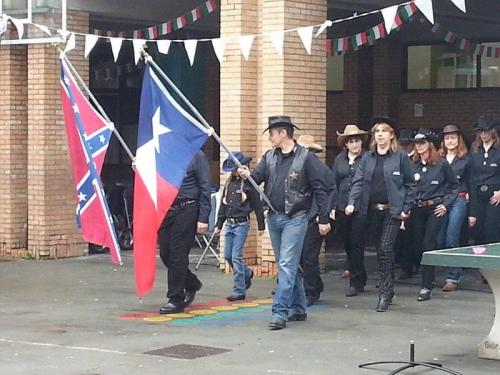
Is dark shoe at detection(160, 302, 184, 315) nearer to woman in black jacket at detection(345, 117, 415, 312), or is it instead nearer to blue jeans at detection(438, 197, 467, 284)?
woman in black jacket at detection(345, 117, 415, 312)

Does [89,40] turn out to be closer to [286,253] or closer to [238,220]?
[238,220]

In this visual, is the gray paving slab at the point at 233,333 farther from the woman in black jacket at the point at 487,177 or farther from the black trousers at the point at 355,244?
the woman in black jacket at the point at 487,177

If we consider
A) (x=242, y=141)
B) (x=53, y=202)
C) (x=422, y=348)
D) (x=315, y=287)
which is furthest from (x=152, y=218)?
(x=53, y=202)

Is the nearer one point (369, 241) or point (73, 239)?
point (369, 241)

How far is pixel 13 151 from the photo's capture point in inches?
641

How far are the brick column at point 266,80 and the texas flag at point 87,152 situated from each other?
2.48 metres

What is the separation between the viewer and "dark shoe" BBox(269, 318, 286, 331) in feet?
33.0

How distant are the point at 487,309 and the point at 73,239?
22.7ft

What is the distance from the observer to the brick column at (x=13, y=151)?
1623 cm

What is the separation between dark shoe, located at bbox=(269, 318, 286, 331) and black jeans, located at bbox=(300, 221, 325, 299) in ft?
4.04

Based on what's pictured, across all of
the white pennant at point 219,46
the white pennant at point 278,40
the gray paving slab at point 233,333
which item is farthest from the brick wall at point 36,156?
the white pennant at point 278,40

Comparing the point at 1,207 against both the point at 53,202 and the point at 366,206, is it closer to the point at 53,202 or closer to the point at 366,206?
the point at 53,202

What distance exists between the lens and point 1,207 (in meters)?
16.4

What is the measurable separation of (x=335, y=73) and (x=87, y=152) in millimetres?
10700
